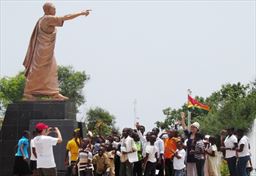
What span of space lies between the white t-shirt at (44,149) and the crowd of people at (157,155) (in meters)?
3.63

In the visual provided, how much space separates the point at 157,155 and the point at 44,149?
6442 mm

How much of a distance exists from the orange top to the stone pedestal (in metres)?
3.16

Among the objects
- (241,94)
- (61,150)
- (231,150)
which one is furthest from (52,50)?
(241,94)

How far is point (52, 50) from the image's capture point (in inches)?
896

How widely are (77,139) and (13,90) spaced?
61.1 m

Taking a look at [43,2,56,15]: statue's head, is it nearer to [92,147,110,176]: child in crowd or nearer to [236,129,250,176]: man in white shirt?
[92,147,110,176]: child in crowd

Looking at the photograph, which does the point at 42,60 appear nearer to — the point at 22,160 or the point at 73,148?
the point at 73,148

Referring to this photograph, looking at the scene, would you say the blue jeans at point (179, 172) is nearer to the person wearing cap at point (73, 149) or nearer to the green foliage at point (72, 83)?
the person wearing cap at point (73, 149)

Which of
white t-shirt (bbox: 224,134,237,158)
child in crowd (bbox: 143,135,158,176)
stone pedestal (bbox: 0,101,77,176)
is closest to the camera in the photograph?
white t-shirt (bbox: 224,134,237,158)

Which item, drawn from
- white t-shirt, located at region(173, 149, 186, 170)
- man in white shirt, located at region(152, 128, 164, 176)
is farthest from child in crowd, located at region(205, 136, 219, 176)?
man in white shirt, located at region(152, 128, 164, 176)

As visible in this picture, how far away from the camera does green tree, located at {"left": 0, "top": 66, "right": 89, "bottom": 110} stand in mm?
80000

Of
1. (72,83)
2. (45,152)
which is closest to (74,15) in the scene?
(45,152)

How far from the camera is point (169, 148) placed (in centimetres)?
2020

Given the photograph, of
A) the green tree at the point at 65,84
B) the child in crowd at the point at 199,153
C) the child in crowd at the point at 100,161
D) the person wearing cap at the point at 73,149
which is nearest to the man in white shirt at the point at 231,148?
the child in crowd at the point at 199,153
